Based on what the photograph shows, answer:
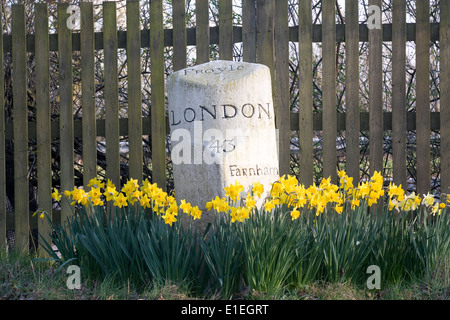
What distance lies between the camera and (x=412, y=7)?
17.1 ft

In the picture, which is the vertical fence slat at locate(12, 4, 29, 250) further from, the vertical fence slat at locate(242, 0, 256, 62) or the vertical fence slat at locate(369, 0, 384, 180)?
the vertical fence slat at locate(369, 0, 384, 180)

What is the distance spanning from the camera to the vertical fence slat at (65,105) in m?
4.70

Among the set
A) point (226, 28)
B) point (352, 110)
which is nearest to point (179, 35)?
point (226, 28)

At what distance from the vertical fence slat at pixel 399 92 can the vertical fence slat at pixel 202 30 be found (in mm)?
1432

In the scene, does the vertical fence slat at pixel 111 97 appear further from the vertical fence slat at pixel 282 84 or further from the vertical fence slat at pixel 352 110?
the vertical fence slat at pixel 352 110

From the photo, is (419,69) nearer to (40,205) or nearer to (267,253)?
(267,253)

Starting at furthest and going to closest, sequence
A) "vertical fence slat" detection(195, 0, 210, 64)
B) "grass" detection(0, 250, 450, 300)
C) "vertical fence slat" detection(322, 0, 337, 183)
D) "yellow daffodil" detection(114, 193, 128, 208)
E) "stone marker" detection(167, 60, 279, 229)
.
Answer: "vertical fence slat" detection(195, 0, 210, 64) < "vertical fence slat" detection(322, 0, 337, 183) < "stone marker" detection(167, 60, 279, 229) < "yellow daffodil" detection(114, 193, 128, 208) < "grass" detection(0, 250, 450, 300)

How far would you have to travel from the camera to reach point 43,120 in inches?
188

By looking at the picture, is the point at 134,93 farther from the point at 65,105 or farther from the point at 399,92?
the point at 399,92

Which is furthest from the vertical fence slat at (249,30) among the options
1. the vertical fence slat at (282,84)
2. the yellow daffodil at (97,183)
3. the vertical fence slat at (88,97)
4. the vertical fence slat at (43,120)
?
the vertical fence slat at (43,120)

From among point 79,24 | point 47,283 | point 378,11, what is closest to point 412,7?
point 378,11

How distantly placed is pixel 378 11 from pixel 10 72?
3256mm

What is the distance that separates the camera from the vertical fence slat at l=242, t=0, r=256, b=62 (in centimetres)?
442

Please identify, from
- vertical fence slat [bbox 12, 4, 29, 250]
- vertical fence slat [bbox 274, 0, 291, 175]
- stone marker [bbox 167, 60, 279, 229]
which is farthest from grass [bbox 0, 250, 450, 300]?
vertical fence slat [bbox 12, 4, 29, 250]
